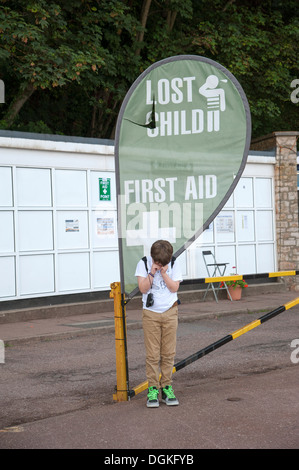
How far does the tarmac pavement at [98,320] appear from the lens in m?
11.4

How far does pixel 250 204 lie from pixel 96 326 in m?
7.44

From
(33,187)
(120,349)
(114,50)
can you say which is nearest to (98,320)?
(33,187)

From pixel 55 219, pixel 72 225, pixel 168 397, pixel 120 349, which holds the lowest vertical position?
pixel 168 397

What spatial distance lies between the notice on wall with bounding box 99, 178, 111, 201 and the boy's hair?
363 inches

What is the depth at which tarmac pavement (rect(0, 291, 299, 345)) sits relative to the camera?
11.4 m

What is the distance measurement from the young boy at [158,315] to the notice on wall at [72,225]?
8.58m

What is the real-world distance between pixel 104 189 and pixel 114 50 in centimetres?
685

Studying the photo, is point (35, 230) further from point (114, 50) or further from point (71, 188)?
point (114, 50)

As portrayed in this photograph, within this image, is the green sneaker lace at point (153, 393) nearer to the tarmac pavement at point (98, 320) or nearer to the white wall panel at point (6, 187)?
the tarmac pavement at point (98, 320)

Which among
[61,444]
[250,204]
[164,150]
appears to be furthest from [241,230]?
[61,444]

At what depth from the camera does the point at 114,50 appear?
20594mm

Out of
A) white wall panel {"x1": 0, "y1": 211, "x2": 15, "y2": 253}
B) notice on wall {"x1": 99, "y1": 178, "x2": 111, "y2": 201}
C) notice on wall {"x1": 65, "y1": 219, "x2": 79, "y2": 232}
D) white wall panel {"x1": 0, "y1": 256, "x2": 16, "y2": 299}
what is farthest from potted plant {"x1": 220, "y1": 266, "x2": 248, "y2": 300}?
white wall panel {"x1": 0, "y1": 211, "x2": 15, "y2": 253}
